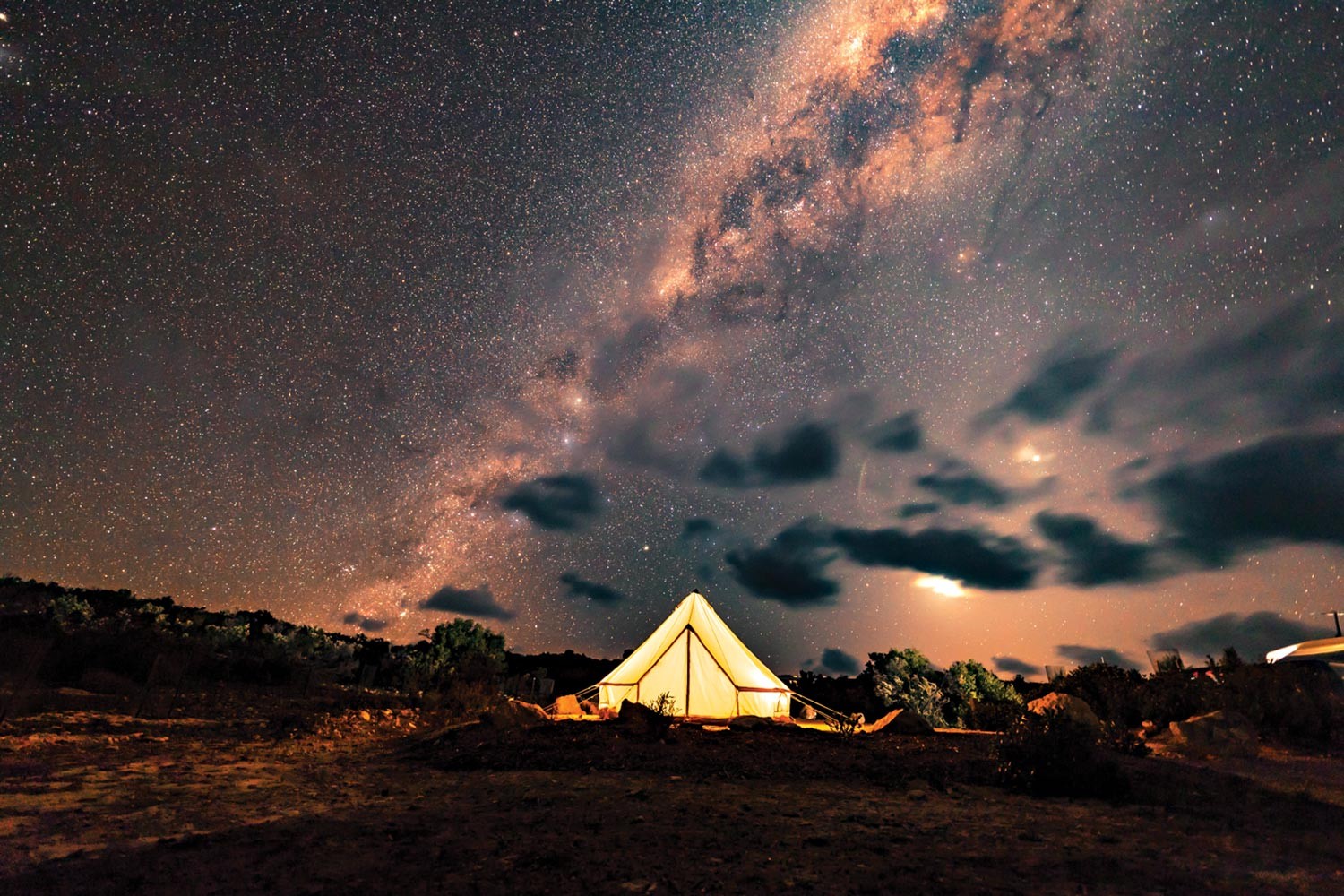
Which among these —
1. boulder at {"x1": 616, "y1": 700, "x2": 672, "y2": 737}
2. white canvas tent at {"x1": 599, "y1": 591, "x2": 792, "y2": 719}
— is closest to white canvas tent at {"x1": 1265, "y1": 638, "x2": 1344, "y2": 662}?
white canvas tent at {"x1": 599, "y1": 591, "x2": 792, "y2": 719}

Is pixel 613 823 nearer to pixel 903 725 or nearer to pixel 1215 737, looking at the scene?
pixel 903 725

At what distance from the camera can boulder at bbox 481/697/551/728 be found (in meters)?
12.1

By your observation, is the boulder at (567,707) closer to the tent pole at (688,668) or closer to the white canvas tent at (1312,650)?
the tent pole at (688,668)

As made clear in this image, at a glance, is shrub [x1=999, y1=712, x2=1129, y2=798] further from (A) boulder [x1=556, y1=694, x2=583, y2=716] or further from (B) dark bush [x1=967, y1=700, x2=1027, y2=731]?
(A) boulder [x1=556, y1=694, x2=583, y2=716]

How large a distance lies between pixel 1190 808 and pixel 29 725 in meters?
15.7

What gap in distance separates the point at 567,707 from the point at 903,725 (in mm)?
9972

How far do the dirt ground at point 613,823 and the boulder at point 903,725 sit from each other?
4.39 metres

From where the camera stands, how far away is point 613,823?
5508 millimetres

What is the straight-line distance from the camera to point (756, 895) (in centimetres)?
384

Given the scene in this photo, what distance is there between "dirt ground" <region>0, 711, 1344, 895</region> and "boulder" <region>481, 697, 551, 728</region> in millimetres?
2079

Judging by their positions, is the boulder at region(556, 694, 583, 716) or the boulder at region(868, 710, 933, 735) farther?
the boulder at region(556, 694, 583, 716)

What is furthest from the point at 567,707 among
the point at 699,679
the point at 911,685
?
the point at 911,685

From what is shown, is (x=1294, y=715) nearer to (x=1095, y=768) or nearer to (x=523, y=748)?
(x=1095, y=768)

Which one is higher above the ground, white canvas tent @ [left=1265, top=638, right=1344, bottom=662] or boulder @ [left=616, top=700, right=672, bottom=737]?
white canvas tent @ [left=1265, top=638, right=1344, bottom=662]
